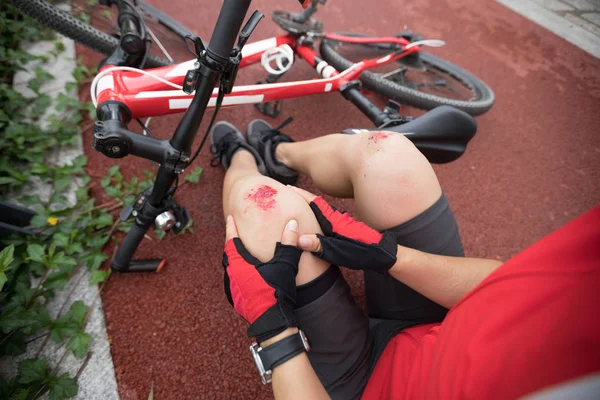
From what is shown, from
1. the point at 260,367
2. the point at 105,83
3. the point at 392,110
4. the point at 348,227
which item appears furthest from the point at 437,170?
the point at 105,83

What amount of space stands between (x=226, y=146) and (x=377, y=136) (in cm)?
76

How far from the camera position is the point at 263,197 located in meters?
0.96

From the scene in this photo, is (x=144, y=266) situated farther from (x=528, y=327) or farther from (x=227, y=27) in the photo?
(x=528, y=327)

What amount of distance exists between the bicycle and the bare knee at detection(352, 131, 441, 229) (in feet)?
0.89

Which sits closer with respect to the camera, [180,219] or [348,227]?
[348,227]

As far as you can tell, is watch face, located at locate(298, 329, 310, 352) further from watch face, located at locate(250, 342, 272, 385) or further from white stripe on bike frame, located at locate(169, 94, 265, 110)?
white stripe on bike frame, located at locate(169, 94, 265, 110)

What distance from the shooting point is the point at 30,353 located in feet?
3.60

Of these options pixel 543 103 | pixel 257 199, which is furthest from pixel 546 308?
pixel 543 103

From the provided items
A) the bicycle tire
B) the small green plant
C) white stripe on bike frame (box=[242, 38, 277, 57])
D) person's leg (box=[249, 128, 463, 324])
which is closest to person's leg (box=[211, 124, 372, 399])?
person's leg (box=[249, 128, 463, 324])

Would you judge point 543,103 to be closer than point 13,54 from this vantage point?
No

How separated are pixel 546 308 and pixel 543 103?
7.97 feet

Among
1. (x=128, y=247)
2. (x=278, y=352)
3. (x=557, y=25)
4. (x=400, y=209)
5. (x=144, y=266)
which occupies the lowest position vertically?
(x=144, y=266)

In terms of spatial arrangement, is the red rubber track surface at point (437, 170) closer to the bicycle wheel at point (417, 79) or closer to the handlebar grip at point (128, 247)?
the handlebar grip at point (128, 247)

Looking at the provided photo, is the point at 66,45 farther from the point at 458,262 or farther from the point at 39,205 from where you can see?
the point at 458,262
